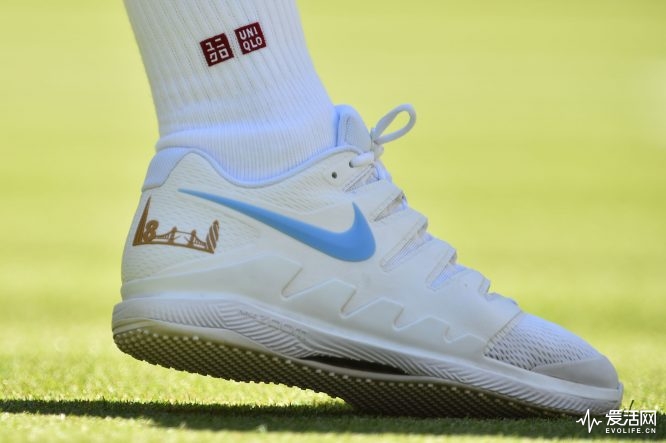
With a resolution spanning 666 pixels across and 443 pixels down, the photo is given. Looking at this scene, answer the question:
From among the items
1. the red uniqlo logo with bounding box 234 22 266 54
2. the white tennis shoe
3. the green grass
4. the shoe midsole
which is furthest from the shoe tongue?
the green grass

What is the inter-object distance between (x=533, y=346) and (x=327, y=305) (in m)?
0.30

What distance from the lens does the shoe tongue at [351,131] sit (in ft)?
5.16

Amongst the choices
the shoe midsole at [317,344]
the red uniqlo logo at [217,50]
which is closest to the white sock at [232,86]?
the red uniqlo logo at [217,50]

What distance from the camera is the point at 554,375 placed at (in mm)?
1535

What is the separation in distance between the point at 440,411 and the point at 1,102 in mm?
12324

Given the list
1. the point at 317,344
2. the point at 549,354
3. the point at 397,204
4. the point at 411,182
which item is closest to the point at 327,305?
the point at 317,344

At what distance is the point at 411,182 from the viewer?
929 centimetres

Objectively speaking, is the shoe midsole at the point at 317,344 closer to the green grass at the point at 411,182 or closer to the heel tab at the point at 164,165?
the green grass at the point at 411,182

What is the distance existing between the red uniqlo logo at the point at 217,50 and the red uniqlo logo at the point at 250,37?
0.02m

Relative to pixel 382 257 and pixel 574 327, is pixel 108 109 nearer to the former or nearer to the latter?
pixel 574 327

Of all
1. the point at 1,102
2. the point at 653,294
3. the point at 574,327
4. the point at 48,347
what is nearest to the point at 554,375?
the point at 48,347

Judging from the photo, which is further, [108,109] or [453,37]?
[453,37]

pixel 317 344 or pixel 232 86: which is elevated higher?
pixel 232 86

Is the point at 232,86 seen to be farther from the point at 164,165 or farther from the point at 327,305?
the point at 327,305
